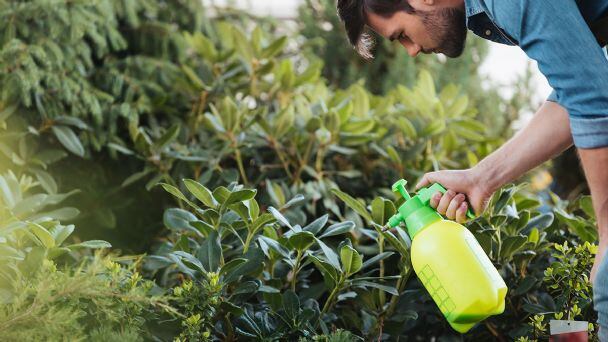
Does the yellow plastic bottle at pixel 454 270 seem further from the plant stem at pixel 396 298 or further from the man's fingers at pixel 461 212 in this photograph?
the plant stem at pixel 396 298

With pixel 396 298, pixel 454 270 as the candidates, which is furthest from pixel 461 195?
pixel 396 298

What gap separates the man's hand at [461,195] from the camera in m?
1.40

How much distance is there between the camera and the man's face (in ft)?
4.81

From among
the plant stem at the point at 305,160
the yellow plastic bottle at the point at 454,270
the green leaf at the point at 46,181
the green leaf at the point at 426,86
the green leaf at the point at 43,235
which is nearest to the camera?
the yellow plastic bottle at the point at 454,270

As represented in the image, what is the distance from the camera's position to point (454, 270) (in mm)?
1337

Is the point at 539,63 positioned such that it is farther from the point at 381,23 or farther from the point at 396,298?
the point at 396,298

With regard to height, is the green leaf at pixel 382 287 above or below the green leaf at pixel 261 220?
below

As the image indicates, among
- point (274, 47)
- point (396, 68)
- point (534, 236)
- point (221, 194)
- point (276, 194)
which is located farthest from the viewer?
point (396, 68)

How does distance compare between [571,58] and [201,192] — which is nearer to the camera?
[571,58]

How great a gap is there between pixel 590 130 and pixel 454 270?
1.16 feet

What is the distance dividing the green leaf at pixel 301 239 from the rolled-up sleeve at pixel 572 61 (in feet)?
2.06

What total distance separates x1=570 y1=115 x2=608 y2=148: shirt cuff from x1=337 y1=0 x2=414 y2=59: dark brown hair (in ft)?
1.45

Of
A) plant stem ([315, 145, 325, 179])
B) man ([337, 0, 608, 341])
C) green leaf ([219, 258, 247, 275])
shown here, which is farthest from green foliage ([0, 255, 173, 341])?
plant stem ([315, 145, 325, 179])

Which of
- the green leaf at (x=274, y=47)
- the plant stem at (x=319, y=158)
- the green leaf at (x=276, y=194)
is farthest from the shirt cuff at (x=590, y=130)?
the green leaf at (x=274, y=47)
